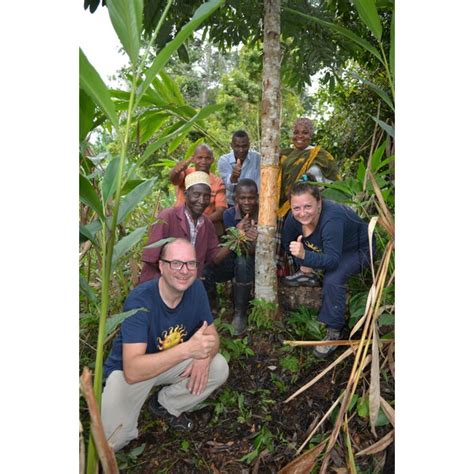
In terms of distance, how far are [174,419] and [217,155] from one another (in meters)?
0.93

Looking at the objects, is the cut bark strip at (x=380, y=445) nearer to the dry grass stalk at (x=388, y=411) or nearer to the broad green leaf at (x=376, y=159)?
the dry grass stalk at (x=388, y=411)

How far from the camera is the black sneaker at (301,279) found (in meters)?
1.53

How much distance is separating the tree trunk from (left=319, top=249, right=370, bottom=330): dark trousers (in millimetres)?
174

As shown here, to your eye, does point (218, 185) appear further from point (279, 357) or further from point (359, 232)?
point (279, 357)

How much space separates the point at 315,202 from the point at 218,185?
34 centimetres

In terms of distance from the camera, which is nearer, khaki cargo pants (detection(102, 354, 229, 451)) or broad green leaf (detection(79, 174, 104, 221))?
broad green leaf (detection(79, 174, 104, 221))

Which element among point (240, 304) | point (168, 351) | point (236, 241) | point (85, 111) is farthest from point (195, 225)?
point (85, 111)

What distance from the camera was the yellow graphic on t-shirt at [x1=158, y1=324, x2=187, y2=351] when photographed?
1336mm

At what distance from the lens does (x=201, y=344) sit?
1369mm

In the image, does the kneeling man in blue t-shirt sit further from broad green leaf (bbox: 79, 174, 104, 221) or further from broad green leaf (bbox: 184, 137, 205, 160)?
broad green leaf (bbox: 184, 137, 205, 160)

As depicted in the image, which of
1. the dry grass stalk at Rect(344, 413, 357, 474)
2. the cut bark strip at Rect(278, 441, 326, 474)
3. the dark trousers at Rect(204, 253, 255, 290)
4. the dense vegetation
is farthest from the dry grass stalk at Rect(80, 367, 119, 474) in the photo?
the dark trousers at Rect(204, 253, 255, 290)

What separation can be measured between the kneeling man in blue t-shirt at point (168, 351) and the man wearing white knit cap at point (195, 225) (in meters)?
0.10

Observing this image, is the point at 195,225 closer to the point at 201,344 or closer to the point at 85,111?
the point at 201,344

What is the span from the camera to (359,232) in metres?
1.52
